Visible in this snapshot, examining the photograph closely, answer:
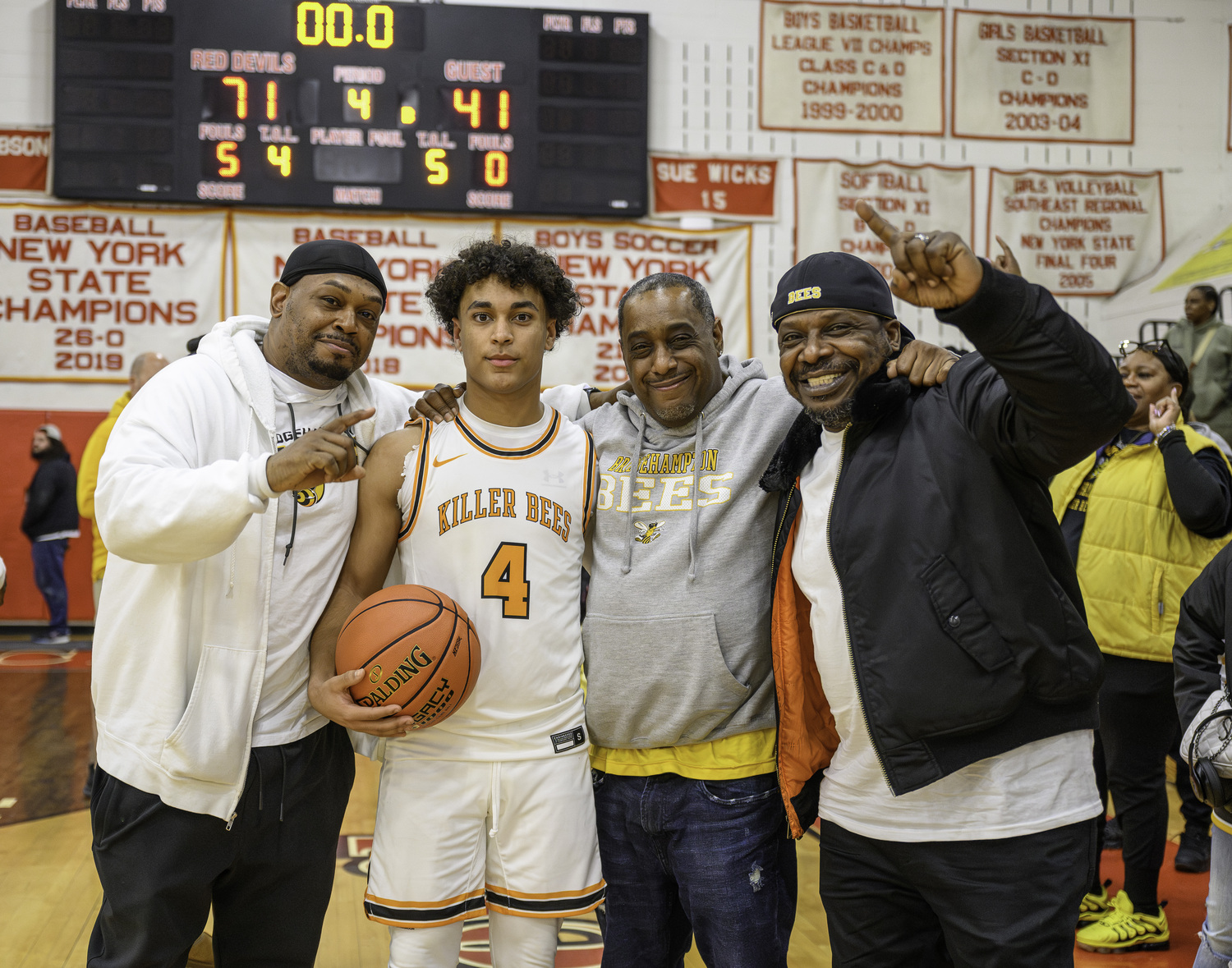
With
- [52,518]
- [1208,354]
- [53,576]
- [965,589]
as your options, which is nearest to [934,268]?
[965,589]

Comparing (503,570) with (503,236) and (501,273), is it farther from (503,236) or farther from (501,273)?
(503,236)

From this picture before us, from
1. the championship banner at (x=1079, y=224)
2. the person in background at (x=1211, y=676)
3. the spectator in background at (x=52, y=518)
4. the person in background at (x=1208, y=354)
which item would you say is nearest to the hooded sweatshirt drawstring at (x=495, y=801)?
the person in background at (x=1211, y=676)

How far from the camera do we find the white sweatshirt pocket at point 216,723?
1.90 meters

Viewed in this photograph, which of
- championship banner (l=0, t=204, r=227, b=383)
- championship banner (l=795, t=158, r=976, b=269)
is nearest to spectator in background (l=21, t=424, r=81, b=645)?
championship banner (l=0, t=204, r=227, b=383)

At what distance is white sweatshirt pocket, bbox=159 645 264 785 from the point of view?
1904 mm

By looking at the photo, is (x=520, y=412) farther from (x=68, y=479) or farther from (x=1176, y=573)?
(x=68, y=479)

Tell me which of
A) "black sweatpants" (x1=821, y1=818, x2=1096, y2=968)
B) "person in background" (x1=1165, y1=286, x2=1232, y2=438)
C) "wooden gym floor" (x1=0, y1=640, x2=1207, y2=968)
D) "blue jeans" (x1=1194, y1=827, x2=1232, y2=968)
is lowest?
"wooden gym floor" (x1=0, y1=640, x2=1207, y2=968)

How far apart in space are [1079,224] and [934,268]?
777cm

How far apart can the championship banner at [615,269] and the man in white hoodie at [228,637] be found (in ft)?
18.2

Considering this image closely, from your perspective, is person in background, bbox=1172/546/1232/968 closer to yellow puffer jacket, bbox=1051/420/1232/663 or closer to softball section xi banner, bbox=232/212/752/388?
yellow puffer jacket, bbox=1051/420/1232/663

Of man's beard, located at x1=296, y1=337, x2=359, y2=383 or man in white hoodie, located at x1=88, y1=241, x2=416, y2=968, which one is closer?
man in white hoodie, located at x1=88, y1=241, x2=416, y2=968

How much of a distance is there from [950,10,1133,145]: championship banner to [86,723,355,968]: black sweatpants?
7864 millimetres

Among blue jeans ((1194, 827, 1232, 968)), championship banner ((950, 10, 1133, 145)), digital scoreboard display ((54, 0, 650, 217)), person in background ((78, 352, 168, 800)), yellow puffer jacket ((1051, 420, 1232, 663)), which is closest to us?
blue jeans ((1194, 827, 1232, 968))

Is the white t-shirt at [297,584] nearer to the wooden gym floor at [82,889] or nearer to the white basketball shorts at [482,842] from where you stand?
the white basketball shorts at [482,842]
